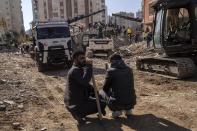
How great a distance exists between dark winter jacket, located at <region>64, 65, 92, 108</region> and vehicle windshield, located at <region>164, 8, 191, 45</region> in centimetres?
698

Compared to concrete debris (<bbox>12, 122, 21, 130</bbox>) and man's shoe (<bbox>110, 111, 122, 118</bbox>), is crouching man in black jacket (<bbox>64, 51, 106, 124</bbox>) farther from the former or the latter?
concrete debris (<bbox>12, 122, 21, 130</bbox>)

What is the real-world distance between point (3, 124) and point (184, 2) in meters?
8.34

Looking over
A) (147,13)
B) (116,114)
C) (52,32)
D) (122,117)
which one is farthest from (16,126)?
(147,13)

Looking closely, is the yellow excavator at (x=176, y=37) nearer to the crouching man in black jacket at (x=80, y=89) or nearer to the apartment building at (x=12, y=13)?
the crouching man in black jacket at (x=80, y=89)

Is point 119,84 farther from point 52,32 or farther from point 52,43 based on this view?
point 52,32

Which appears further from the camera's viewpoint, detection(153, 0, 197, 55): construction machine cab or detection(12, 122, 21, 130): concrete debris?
detection(153, 0, 197, 55): construction machine cab

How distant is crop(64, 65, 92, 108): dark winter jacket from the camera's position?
27.0 ft

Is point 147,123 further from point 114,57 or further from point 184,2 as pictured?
point 184,2

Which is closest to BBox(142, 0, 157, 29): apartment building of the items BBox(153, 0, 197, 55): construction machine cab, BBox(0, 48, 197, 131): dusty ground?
BBox(153, 0, 197, 55): construction machine cab

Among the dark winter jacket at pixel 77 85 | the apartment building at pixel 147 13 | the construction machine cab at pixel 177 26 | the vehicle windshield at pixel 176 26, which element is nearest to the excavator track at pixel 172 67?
the construction machine cab at pixel 177 26

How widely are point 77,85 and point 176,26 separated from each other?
7.38 m

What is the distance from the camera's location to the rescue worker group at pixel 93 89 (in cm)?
831

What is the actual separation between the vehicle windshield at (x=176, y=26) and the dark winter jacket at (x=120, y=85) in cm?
647

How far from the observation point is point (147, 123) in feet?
27.7
